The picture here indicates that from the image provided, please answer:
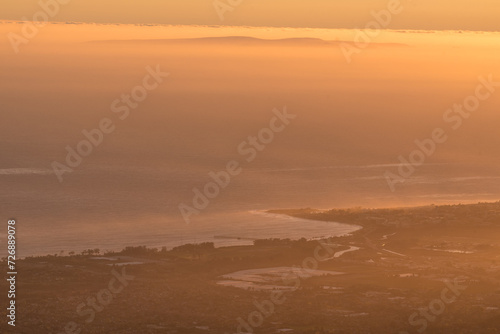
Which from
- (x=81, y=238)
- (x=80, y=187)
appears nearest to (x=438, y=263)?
(x=81, y=238)

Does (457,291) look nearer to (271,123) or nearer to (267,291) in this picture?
(267,291)

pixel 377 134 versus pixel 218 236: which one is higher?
pixel 377 134

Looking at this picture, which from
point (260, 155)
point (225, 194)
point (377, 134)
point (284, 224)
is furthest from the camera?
point (377, 134)

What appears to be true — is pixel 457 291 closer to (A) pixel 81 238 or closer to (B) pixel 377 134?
(A) pixel 81 238

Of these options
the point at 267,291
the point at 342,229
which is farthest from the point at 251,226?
the point at 267,291

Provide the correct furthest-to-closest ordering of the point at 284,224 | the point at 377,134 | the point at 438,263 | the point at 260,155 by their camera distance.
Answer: the point at 377,134 → the point at 260,155 → the point at 284,224 → the point at 438,263

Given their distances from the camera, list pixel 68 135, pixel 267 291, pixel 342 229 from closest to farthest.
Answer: pixel 267 291, pixel 342 229, pixel 68 135

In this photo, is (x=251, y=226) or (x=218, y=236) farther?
(x=251, y=226)

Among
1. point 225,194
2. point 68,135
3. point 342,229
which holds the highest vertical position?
point 68,135

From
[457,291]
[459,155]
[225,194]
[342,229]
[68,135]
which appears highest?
[68,135]
